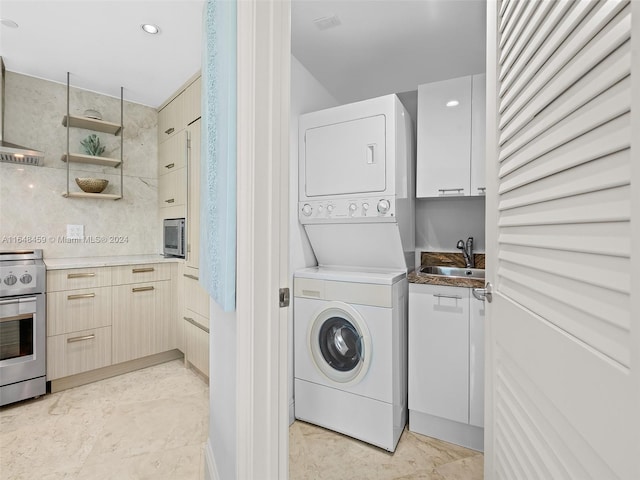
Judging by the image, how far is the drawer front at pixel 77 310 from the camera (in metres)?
2.34

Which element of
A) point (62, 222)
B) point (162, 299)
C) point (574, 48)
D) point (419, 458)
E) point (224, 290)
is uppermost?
point (574, 48)

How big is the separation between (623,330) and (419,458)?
1.70 metres

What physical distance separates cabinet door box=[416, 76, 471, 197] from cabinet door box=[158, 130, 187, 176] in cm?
199

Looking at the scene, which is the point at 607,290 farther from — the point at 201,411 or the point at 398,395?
the point at 201,411

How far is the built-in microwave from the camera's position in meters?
2.88

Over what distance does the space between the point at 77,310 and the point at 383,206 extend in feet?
7.75

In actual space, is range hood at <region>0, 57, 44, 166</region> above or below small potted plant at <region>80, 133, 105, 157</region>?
below

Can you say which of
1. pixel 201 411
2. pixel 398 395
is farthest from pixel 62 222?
pixel 398 395

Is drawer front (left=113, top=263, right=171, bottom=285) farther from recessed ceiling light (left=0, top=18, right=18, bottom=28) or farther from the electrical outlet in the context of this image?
recessed ceiling light (left=0, top=18, right=18, bottom=28)

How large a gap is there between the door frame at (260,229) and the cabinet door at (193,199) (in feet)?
6.09

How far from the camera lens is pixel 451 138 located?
7.12 ft

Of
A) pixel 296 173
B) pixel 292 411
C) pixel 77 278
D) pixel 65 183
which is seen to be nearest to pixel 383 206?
pixel 296 173

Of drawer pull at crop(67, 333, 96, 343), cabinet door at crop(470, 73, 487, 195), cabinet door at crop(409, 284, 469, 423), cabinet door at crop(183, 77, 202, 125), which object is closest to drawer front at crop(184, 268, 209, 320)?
drawer pull at crop(67, 333, 96, 343)

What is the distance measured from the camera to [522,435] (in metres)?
0.77
